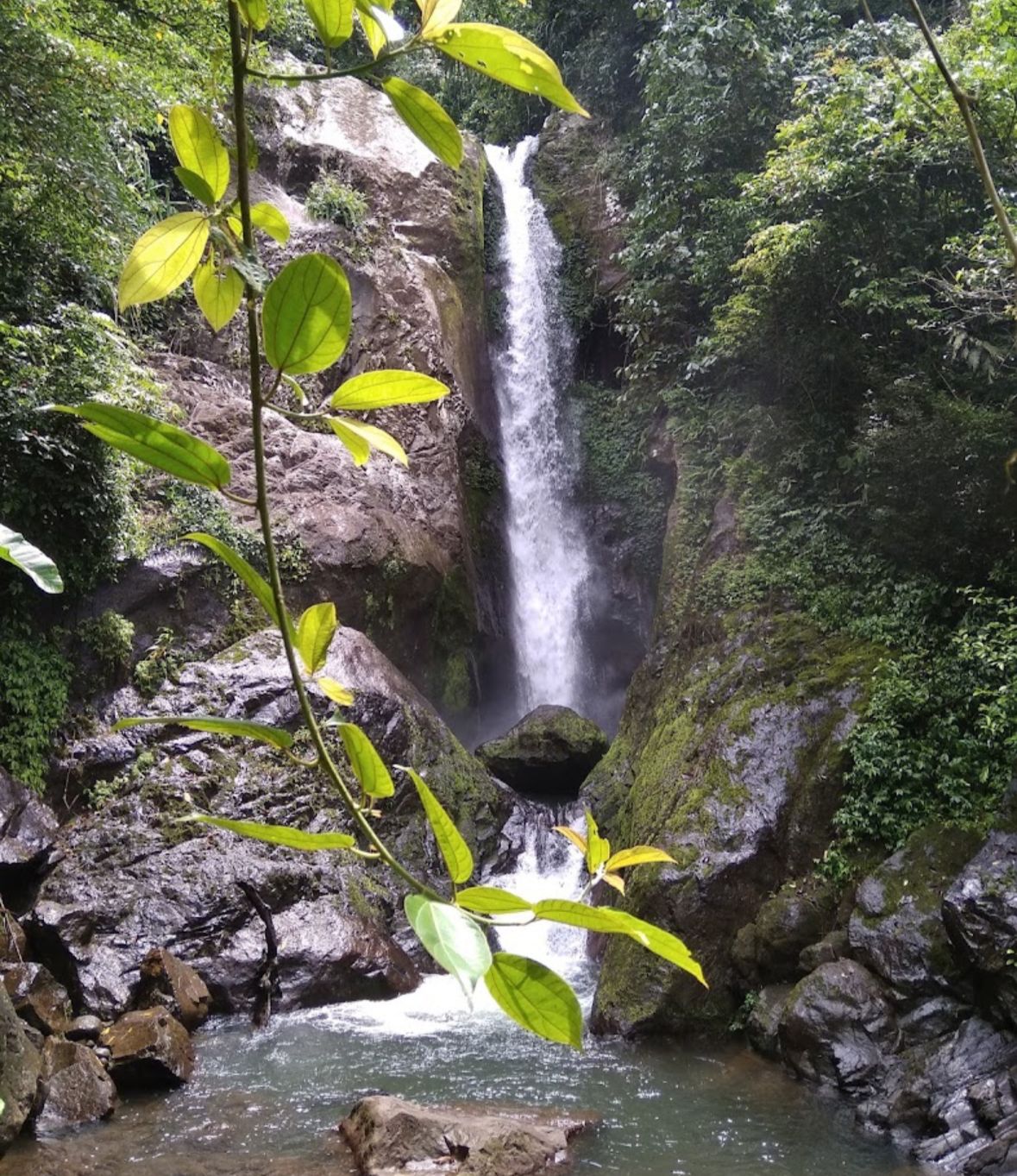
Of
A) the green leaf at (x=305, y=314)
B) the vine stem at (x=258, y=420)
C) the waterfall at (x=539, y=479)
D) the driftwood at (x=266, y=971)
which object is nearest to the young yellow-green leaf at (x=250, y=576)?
the vine stem at (x=258, y=420)

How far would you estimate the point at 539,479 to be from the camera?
14.2 meters

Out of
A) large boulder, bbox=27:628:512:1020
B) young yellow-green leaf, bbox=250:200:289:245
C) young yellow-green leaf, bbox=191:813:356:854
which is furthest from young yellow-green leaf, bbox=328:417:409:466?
large boulder, bbox=27:628:512:1020

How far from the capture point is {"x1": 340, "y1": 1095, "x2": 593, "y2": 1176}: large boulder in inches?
172

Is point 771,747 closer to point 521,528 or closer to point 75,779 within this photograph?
point 75,779

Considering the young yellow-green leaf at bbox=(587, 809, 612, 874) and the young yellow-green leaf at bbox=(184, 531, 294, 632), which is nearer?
the young yellow-green leaf at bbox=(184, 531, 294, 632)

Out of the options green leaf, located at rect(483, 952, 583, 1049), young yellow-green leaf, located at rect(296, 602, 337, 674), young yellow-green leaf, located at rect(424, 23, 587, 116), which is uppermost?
young yellow-green leaf, located at rect(424, 23, 587, 116)

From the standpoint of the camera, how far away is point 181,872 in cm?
741

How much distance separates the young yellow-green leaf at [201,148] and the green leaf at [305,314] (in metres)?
0.12

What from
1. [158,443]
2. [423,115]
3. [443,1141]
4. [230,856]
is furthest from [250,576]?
[230,856]

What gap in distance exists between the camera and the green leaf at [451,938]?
1.26 feet

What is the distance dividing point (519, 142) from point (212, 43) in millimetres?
11121

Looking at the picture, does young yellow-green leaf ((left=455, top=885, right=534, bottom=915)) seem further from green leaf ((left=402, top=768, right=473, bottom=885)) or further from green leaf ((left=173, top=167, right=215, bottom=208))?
green leaf ((left=173, top=167, right=215, bottom=208))

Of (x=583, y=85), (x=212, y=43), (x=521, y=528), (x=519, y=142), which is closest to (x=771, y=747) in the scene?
(x=521, y=528)

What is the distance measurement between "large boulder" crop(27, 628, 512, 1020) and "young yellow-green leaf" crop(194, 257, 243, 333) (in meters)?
6.10
